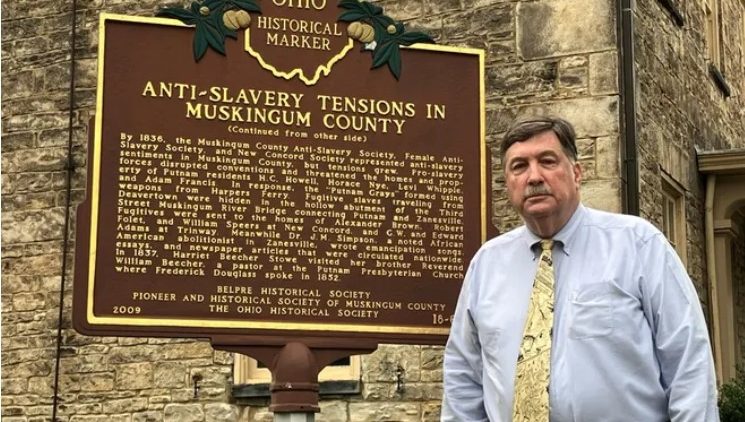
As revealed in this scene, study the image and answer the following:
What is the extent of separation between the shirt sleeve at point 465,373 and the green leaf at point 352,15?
3054 mm

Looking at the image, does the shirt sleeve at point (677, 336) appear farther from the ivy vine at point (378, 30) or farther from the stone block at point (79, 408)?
the stone block at point (79, 408)

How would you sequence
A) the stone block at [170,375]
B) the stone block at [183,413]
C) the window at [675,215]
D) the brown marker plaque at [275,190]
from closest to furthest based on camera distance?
the brown marker plaque at [275,190] → the stone block at [183,413] → the stone block at [170,375] → the window at [675,215]

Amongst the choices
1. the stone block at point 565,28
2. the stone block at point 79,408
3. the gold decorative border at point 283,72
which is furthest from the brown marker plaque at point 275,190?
the stone block at point 79,408

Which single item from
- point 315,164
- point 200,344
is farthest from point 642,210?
point 315,164

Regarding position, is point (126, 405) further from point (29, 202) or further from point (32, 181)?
point (32, 181)

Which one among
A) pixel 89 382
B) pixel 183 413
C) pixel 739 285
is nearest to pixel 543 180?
pixel 183 413

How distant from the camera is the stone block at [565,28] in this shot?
1034cm

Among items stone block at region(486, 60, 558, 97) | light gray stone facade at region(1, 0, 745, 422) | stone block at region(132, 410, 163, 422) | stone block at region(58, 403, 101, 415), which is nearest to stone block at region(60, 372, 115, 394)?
light gray stone facade at region(1, 0, 745, 422)

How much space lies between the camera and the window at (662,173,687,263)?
11.6 meters

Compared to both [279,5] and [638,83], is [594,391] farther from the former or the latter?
[638,83]

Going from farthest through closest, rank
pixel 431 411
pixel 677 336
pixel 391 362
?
1. pixel 391 362
2. pixel 431 411
3. pixel 677 336

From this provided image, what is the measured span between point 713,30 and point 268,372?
719 cm

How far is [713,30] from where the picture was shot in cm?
1450

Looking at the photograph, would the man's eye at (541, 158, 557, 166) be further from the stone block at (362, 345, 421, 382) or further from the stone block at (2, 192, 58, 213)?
the stone block at (2, 192, 58, 213)
